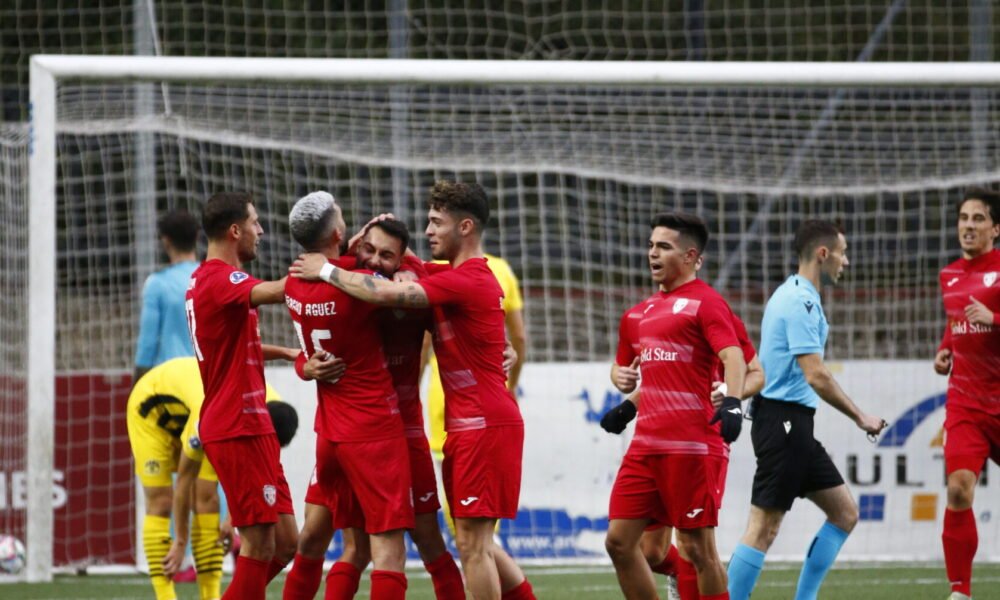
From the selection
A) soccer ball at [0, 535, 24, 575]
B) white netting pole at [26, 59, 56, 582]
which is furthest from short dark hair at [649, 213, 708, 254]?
soccer ball at [0, 535, 24, 575]

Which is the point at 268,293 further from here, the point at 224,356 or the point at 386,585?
the point at 386,585

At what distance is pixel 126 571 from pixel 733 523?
4.55m

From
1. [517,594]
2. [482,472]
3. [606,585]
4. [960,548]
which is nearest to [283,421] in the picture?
[517,594]

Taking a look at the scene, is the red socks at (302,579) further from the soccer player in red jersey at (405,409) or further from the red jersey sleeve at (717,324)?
the red jersey sleeve at (717,324)

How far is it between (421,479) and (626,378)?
3.77 feet

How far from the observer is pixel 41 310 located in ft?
31.9

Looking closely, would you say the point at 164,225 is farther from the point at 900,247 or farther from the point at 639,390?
the point at 900,247

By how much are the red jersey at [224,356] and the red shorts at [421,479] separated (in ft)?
2.26

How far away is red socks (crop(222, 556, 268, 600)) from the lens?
6.53 meters

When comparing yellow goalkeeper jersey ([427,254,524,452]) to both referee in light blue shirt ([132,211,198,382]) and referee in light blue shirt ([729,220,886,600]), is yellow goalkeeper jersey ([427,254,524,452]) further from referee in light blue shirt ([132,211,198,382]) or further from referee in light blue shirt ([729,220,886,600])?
referee in light blue shirt ([729,220,886,600])

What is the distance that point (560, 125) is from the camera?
12.7m

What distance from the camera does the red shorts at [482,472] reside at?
20.4 ft

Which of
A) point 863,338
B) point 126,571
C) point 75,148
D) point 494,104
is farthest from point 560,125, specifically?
→ point 126,571

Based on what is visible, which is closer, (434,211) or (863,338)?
(434,211)
